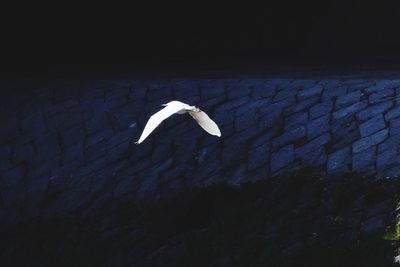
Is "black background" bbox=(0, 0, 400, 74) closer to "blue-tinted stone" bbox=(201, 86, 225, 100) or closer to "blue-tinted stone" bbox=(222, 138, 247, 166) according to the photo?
"blue-tinted stone" bbox=(201, 86, 225, 100)

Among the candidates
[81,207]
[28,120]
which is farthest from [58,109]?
[81,207]

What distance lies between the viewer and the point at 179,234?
247 inches

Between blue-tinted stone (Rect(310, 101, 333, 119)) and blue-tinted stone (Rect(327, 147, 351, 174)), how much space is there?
67 centimetres

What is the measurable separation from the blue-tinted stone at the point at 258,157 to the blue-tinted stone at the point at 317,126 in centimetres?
36

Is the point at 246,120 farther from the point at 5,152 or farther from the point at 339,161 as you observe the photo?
the point at 5,152

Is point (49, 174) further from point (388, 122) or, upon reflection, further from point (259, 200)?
point (388, 122)

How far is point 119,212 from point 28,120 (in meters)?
2.05

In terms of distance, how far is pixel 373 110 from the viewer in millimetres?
6898

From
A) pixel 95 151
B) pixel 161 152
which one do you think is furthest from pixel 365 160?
pixel 95 151

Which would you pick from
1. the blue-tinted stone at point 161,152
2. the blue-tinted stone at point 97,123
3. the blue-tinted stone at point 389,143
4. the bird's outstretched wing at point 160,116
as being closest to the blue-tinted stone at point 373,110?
the blue-tinted stone at point 389,143

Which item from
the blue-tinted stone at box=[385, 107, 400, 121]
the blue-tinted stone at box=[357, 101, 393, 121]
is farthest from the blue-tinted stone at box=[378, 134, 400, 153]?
the blue-tinted stone at box=[357, 101, 393, 121]

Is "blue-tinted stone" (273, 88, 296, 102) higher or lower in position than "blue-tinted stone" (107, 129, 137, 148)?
higher

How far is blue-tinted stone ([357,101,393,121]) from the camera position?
683 centimetres

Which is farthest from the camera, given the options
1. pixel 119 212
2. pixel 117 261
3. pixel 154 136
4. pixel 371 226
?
pixel 154 136
